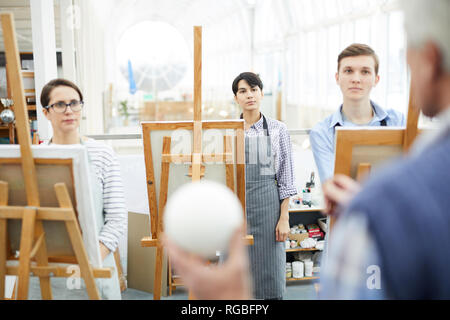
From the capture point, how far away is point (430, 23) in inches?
28.4

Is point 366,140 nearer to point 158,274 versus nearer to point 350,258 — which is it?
point 350,258

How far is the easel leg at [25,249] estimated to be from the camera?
4.60ft

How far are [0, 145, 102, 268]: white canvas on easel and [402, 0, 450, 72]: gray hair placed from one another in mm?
1097

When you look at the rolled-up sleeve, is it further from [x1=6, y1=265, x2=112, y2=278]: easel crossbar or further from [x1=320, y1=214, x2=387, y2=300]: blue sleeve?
[x1=320, y1=214, x2=387, y2=300]: blue sleeve

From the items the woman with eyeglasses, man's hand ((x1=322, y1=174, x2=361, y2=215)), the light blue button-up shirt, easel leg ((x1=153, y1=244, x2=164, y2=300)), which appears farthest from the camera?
easel leg ((x1=153, y1=244, x2=164, y2=300))

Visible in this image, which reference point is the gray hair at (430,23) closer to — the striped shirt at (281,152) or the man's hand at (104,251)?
the man's hand at (104,251)

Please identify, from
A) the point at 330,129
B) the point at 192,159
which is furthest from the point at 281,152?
the point at 192,159

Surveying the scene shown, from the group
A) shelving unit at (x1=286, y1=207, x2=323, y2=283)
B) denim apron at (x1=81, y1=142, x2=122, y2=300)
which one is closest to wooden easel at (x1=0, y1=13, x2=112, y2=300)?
denim apron at (x1=81, y1=142, x2=122, y2=300)

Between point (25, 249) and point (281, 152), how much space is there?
1622mm

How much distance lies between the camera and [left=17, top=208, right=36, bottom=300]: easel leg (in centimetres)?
Result: 140

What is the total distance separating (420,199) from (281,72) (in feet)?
48.9

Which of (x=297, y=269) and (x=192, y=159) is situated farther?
(x=297, y=269)

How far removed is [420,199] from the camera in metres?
0.69

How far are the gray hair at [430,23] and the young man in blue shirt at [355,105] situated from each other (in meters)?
1.27
